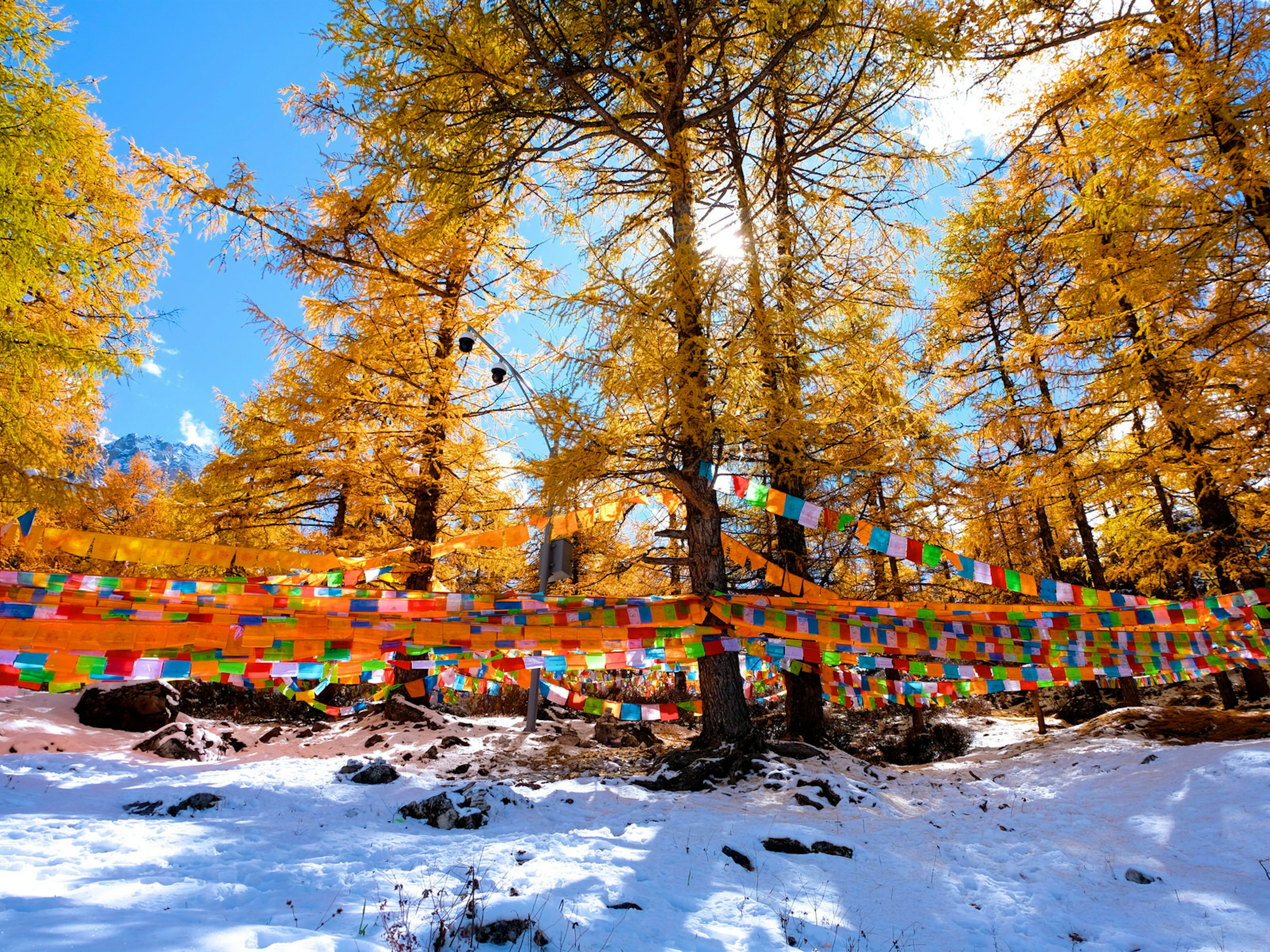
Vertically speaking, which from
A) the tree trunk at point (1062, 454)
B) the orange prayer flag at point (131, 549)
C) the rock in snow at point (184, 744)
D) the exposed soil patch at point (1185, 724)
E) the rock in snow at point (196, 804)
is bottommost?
the exposed soil patch at point (1185, 724)

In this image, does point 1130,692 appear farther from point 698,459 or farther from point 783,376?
point 698,459

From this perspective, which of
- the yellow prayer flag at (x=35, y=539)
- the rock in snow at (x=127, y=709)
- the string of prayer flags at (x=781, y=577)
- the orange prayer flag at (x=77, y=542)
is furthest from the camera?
the rock in snow at (x=127, y=709)

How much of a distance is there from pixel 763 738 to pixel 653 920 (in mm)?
5058

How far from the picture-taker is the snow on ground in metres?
3.32

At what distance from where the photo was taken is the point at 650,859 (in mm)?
4688

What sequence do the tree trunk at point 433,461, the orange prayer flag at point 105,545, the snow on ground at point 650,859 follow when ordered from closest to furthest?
1. the snow on ground at point 650,859
2. the orange prayer flag at point 105,545
3. the tree trunk at point 433,461

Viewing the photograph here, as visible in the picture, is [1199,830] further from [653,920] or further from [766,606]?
[653,920]

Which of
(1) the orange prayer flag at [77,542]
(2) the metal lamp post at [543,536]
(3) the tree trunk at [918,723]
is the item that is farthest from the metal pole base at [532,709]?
(3) the tree trunk at [918,723]

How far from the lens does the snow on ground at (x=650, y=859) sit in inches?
131

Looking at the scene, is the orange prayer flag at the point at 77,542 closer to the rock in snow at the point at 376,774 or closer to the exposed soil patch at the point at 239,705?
the rock in snow at the point at 376,774

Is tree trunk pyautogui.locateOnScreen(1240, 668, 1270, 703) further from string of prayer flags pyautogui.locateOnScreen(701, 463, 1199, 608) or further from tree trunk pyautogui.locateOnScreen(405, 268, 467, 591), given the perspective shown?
tree trunk pyautogui.locateOnScreen(405, 268, 467, 591)

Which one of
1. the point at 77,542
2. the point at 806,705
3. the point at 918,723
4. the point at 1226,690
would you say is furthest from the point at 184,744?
the point at 1226,690

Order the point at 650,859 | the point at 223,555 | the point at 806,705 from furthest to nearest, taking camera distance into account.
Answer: the point at 806,705, the point at 223,555, the point at 650,859

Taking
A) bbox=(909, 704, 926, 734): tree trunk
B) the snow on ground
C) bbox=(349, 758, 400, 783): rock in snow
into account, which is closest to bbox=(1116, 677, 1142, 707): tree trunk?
bbox=(909, 704, 926, 734): tree trunk
